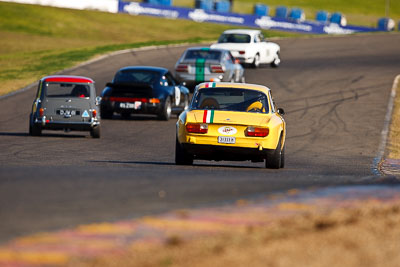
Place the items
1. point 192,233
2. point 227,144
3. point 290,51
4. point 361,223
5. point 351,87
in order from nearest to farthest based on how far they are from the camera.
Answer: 1. point 192,233
2. point 361,223
3. point 227,144
4. point 351,87
5. point 290,51

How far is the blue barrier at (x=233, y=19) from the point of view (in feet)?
210

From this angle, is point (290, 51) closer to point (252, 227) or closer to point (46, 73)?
point (46, 73)

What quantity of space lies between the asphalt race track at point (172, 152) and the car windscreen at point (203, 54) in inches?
110

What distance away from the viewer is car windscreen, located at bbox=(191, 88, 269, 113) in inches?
547

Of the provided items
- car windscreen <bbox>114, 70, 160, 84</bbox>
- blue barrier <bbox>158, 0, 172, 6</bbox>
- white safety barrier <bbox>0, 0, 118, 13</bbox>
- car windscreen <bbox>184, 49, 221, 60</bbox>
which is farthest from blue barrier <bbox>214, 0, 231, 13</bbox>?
car windscreen <bbox>114, 70, 160, 84</bbox>

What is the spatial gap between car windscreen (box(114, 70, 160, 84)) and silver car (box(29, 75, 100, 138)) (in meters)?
3.76

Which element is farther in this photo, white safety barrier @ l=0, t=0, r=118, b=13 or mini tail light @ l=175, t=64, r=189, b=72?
white safety barrier @ l=0, t=0, r=118, b=13

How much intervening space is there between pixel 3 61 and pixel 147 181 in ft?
100

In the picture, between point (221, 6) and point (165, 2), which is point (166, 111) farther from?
point (221, 6)

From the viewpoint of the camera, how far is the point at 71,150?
685 inches

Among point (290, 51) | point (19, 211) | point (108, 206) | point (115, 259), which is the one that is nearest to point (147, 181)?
point (108, 206)

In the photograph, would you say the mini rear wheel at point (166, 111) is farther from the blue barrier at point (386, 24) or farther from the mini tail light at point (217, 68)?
the blue barrier at point (386, 24)

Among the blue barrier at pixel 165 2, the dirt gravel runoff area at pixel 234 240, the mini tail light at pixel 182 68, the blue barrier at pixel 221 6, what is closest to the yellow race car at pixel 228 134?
the dirt gravel runoff area at pixel 234 240

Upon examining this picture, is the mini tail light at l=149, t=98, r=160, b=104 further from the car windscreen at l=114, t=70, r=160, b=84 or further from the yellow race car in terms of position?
the yellow race car
